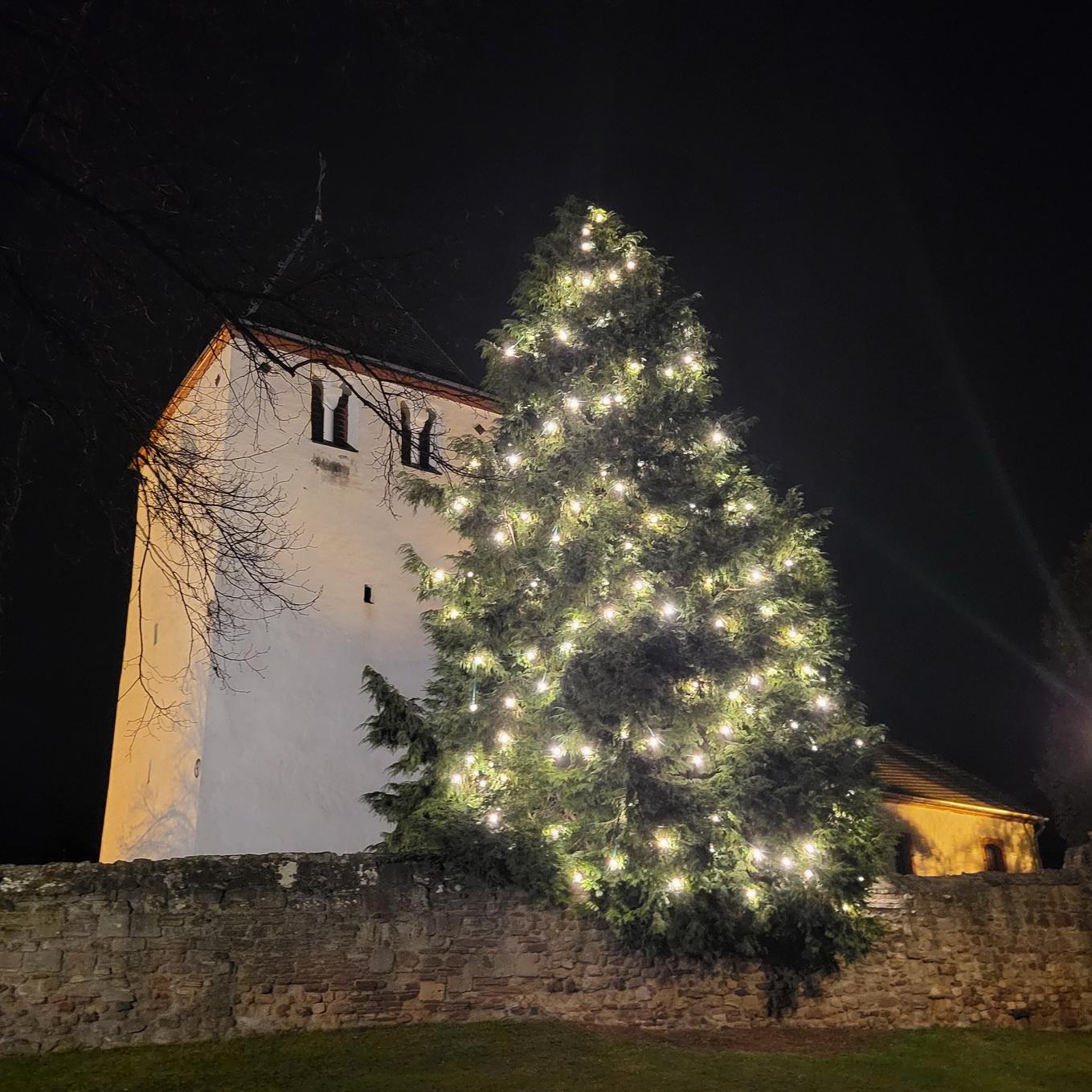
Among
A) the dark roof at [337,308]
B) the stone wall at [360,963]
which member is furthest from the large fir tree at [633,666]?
the dark roof at [337,308]

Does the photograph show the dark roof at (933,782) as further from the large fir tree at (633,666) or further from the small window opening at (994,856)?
the large fir tree at (633,666)

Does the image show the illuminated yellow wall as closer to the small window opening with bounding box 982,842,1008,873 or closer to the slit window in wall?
the small window opening with bounding box 982,842,1008,873

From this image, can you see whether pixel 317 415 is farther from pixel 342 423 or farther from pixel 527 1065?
pixel 527 1065

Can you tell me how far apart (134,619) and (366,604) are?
20.3ft

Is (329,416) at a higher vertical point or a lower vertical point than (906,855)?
higher

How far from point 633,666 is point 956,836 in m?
13.7

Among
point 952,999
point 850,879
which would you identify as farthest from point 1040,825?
point 850,879

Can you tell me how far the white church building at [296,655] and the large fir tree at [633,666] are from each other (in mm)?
3737

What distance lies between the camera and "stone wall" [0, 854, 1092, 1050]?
852cm

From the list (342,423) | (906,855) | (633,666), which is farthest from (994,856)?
(342,423)

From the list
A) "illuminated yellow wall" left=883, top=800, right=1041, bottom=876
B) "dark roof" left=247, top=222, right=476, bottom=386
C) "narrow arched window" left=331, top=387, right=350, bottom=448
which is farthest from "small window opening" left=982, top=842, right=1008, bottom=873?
"dark roof" left=247, top=222, right=476, bottom=386

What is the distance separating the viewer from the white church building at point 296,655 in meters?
15.6

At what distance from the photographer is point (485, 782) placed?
10617mm

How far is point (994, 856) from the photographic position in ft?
68.6
